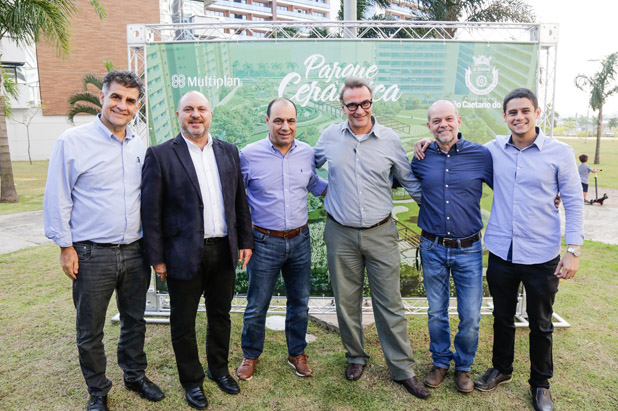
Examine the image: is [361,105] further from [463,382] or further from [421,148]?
[463,382]

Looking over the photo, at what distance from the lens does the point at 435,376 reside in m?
3.27

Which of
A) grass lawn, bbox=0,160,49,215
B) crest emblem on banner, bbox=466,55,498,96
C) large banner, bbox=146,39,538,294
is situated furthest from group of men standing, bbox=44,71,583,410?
grass lawn, bbox=0,160,49,215

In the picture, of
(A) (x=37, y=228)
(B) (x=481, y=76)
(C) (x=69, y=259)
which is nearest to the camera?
(C) (x=69, y=259)

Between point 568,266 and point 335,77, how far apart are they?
2.67 metres

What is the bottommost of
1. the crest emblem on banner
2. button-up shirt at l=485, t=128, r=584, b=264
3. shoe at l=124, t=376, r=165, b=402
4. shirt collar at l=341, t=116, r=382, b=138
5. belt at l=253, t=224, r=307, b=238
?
shoe at l=124, t=376, r=165, b=402

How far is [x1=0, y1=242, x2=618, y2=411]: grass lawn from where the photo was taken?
3078mm

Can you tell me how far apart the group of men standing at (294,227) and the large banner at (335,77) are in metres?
1.19

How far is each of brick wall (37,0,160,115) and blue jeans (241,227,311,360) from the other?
3166 cm

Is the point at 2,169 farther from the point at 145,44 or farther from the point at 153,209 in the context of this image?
the point at 153,209

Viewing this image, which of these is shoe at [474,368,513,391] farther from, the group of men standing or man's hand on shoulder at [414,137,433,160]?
man's hand on shoulder at [414,137,433,160]

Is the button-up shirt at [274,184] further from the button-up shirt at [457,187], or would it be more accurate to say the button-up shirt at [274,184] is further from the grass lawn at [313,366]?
the grass lawn at [313,366]

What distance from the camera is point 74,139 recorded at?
2.68 metres

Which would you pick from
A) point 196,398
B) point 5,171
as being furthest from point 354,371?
point 5,171

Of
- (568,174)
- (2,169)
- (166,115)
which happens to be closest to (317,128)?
(166,115)
